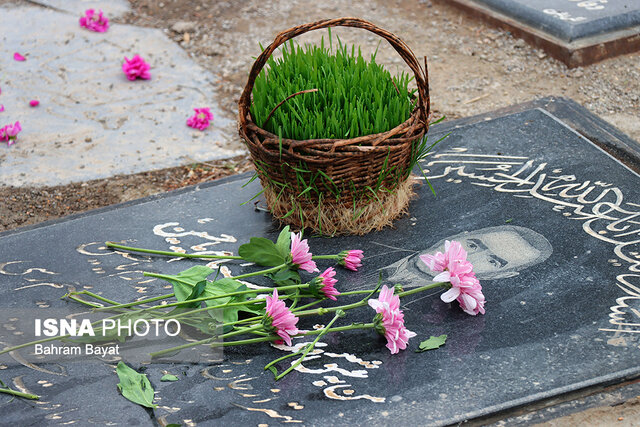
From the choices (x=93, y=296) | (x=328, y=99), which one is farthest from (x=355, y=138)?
(x=93, y=296)

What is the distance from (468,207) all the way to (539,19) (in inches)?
74.4

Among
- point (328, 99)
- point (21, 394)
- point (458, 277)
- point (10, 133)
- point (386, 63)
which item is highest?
point (328, 99)

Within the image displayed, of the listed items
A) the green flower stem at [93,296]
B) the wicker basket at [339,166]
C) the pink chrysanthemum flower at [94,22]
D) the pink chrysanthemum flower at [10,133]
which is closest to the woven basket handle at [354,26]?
the wicker basket at [339,166]

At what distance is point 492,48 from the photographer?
13.1ft

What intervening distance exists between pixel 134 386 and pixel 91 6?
12.1 ft

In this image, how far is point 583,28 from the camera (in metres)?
3.65

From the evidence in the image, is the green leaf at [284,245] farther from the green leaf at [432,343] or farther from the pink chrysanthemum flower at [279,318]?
the green leaf at [432,343]

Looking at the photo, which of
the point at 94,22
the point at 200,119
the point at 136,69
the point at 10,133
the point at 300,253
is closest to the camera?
the point at 300,253

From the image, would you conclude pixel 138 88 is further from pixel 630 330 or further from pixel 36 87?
pixel 630 330

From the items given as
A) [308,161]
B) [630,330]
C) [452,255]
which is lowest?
[630,330]

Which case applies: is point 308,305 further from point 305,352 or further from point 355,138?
point 355,138

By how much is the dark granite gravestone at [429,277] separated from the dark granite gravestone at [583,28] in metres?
0.87

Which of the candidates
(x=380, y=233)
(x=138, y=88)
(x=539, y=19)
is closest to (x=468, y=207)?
(x=380, y=233)

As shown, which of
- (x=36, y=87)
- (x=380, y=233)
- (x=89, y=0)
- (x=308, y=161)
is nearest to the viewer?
(x=308, y=161)
